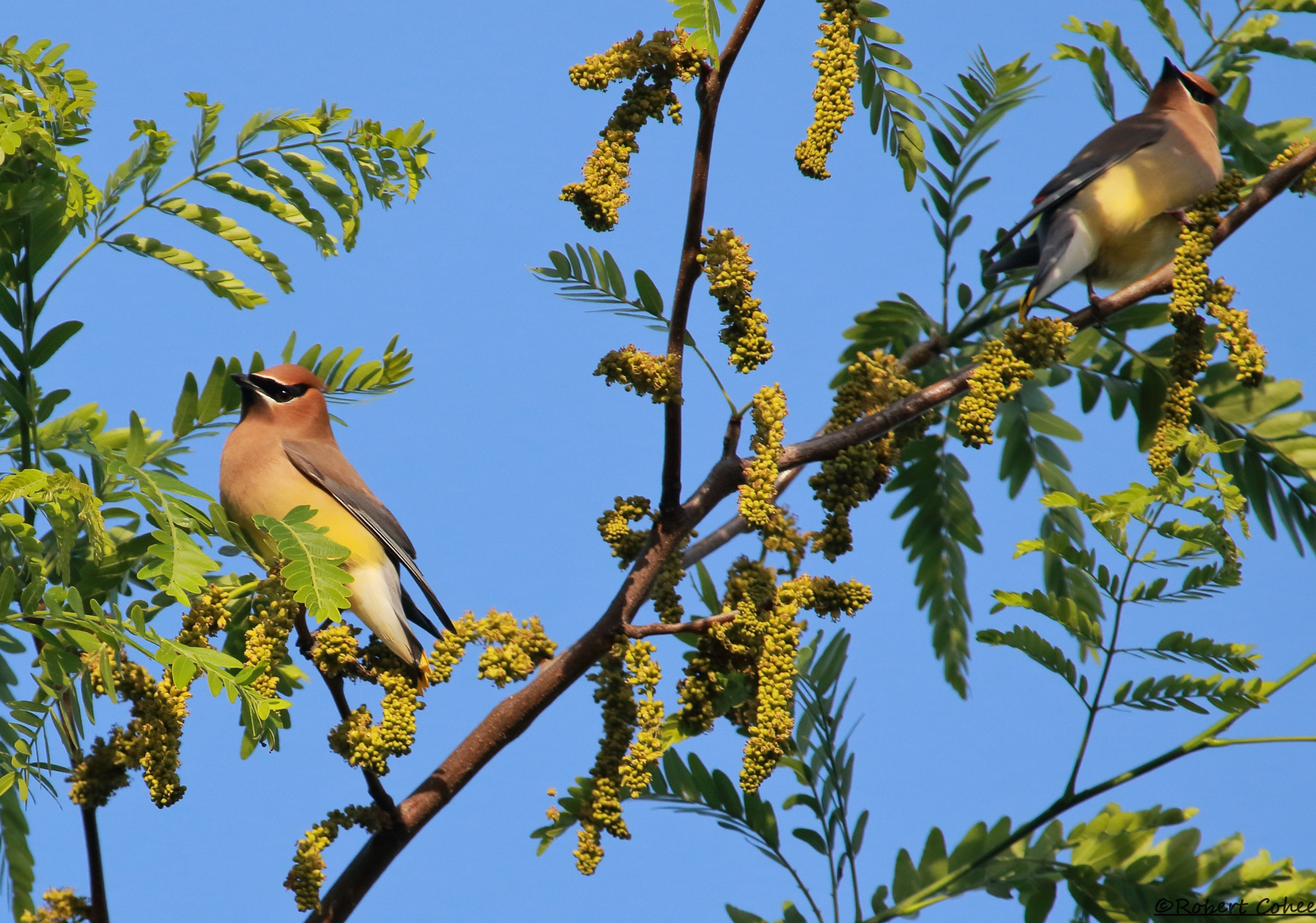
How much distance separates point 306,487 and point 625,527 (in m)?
1.94

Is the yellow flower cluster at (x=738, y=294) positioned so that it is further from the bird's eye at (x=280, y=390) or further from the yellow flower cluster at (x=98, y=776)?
the bird's eye at (x=280, y=390)

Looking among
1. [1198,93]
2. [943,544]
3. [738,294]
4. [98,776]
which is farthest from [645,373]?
[1198,93]

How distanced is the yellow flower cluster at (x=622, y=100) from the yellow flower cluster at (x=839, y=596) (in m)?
0.93

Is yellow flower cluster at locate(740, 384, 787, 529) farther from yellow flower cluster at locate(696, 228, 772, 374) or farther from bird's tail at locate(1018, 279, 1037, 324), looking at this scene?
bird's tail at locate(1018, 279, 1037, 324)

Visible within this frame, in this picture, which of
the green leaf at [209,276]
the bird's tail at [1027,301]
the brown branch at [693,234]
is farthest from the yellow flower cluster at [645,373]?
the green leaf at [209,276]

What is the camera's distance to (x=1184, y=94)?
4.91 metres

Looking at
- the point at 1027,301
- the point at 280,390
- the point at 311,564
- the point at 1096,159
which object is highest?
the point at 1096,159

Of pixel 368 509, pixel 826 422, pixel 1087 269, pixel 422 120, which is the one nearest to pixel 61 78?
pixel 422 120

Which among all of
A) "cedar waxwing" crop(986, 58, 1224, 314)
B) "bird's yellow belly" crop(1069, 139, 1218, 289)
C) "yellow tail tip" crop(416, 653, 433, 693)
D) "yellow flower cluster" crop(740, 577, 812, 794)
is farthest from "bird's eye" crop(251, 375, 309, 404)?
"bird's yellow belly" crop(1069, 139, 1218, 289)

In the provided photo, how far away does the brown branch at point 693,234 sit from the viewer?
262 centimetres

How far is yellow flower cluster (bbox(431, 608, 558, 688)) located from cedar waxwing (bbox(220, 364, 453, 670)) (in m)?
1.21

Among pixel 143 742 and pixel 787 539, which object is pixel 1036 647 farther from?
pixel 143 742

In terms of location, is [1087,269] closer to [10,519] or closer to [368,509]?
[368,509]

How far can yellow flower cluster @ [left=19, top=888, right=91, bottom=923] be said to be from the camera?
2.79m
